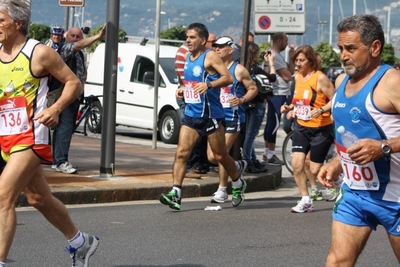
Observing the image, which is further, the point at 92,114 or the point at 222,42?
the point at 92,114

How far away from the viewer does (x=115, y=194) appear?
11398 mm

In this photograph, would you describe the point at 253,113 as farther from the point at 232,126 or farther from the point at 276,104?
the point at 232,126

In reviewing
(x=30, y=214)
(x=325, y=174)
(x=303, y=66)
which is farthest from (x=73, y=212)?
(x=325, y=174)

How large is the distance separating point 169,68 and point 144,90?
68 centimetres

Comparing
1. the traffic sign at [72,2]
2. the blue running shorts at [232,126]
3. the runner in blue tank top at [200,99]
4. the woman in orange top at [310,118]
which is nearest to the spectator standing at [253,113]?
the blue running shorts at [232,126]

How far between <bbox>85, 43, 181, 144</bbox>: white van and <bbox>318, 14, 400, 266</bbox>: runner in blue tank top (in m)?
13.8

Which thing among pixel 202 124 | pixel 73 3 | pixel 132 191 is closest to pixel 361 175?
pixel 202 124

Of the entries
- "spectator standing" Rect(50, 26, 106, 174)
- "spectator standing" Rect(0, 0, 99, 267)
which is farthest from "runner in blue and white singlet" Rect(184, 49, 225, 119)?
"spectator standing" Rect(0, 0, 99, 267)

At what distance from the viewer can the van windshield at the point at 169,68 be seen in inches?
791

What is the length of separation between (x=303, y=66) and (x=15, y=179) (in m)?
A: 5.56

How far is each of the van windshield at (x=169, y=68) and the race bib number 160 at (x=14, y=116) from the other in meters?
13.4

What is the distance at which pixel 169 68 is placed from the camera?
66.8 feet

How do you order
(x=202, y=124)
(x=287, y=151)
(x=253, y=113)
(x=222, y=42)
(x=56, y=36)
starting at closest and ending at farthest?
(x=202, y=124) < (x=222, y=42) < (x=56, y=36) < (x=253, y=113) < (x=287, y=151)

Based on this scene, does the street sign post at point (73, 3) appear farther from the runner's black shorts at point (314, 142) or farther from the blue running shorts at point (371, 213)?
the blue running shorts at point (371, 213)
